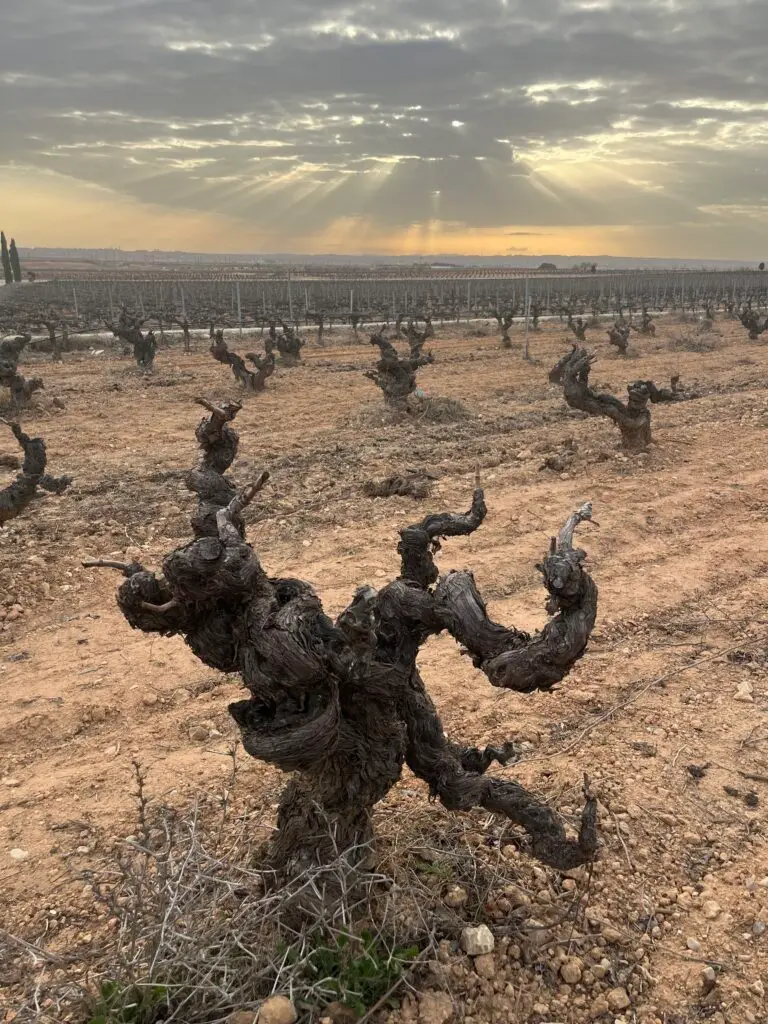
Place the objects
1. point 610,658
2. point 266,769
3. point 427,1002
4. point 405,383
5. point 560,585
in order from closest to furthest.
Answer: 1. point 560,585
2. point 427,1002
3. point 266,769
4. point 610,658
5. point 405,383

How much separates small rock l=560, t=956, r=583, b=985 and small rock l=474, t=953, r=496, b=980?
30cm

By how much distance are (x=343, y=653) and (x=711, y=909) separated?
7.38 ft

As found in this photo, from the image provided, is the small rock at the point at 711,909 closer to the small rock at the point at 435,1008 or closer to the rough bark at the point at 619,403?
the small rock at the point at 435,1008

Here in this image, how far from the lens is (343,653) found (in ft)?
9.62

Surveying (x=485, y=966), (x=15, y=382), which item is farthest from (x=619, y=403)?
(x=15, y=382)

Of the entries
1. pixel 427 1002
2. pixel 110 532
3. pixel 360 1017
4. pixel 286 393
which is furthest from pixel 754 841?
pixel 286 393

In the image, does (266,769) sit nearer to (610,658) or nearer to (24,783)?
(24,783)

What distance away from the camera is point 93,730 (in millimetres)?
5176

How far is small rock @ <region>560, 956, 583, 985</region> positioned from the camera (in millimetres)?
3178

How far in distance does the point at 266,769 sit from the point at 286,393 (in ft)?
50.5

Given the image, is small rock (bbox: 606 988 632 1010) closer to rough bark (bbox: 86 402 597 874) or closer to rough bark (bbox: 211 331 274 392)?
rough bark (bbox: 86 402 597 874)

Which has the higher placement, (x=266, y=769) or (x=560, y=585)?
(x=560, y=585)

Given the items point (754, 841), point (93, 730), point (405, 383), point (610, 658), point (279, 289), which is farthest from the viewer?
point (279, 289)

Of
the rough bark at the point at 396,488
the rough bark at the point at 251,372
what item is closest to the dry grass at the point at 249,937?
the rough bark at the point at 396,488
